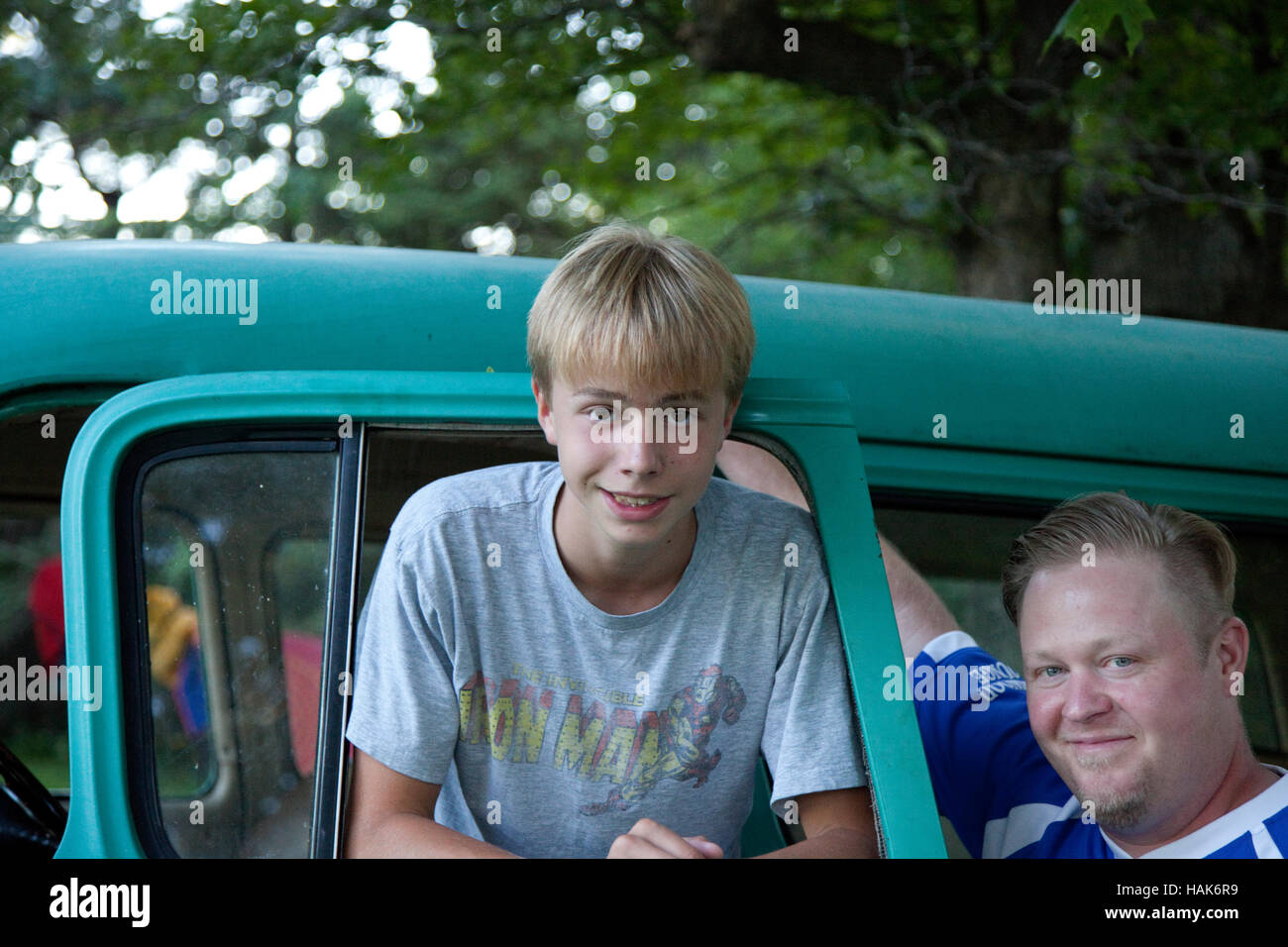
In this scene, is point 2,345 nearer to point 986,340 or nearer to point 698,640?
point 698,640

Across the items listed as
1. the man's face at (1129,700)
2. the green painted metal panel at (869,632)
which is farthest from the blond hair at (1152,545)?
the green painted metal panel at (869,632)

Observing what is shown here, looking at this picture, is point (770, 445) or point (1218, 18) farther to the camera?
point (1218, 18)

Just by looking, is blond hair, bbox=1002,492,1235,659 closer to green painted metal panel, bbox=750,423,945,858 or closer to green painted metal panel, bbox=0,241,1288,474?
green painted metal panel, bbox=0,241,1288,474

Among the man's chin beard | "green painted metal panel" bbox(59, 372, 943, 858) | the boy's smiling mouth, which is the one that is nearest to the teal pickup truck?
"green painted metal panel" bbox(59, 372, 943, 858)

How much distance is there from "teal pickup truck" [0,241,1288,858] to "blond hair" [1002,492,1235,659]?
0.95ft

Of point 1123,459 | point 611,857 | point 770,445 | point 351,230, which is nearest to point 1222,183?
point 1123,459

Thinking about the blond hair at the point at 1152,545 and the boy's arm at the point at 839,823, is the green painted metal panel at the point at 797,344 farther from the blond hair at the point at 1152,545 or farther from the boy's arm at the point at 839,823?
the boy's arm at the point at 839,823

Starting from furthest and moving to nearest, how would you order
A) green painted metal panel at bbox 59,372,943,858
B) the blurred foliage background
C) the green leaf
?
the blurred foliage background → the green leaf → green painted metal panel at bbox 59,372,943,858

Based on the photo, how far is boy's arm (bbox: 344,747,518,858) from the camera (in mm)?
1487

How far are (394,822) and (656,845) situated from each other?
0.34 m

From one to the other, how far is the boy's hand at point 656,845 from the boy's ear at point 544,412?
51 centimetres

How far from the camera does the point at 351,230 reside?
1259cm

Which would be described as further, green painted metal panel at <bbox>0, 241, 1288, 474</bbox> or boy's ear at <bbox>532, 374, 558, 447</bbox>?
green painted metal panel at <bbox>0, 241, 1288, 474</bbox>
